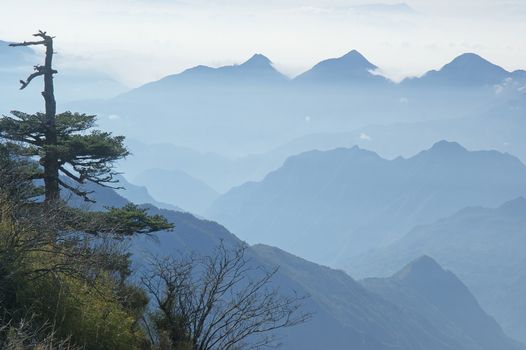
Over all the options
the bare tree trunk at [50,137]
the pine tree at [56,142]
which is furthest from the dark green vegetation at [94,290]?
the bare tree trunk at [50,137]

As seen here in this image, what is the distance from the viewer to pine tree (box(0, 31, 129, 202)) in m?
25.9

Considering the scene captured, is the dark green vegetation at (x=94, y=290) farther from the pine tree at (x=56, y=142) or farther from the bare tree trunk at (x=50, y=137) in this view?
the bare tree trunk at (x=50, y=137)

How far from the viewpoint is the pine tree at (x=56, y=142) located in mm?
25859

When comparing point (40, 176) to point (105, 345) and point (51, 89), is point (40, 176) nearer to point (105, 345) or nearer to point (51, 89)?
point (51, 89)

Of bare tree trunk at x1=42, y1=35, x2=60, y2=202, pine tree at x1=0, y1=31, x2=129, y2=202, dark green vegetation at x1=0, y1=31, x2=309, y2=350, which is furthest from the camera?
bare tree trunk at x1=42, y1=35, x2=60, y2=202

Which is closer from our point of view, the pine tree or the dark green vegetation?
the dark green vegetation

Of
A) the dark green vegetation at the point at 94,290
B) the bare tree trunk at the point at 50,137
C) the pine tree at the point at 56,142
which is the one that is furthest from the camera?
the bare tree trunk at the point at 50,137

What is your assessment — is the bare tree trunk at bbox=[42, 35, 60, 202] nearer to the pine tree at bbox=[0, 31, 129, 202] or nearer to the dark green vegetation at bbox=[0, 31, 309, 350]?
the pine tree at bbox=[0, 31, 129, 202]

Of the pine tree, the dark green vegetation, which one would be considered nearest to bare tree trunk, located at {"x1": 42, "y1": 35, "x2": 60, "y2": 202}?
the pine tree

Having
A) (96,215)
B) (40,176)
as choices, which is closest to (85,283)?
(96,215)

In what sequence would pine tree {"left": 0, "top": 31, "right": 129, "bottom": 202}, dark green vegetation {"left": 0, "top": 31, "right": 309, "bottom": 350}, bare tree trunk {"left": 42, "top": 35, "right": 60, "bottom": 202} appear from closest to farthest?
1. dark green vegetation {"left": 0, "top": 31, "right": 309, "bottom": 350}
2. pine tree {"left": 0, "top": 31, "right": 129, "bottom": 202}
3. bare tree trunk {"left": 42, "top": 35, "right": 60, "bottom": 202}

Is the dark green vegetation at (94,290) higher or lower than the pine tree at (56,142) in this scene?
lower

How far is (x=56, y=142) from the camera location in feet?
89.1

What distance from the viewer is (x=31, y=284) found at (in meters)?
15.6
